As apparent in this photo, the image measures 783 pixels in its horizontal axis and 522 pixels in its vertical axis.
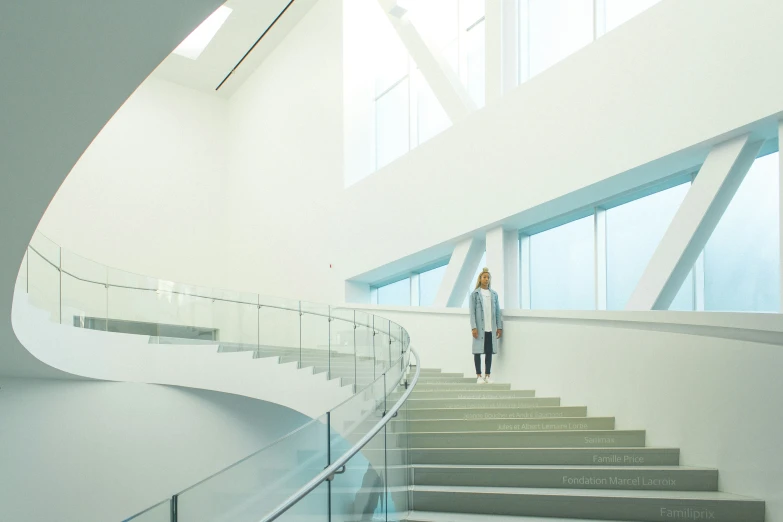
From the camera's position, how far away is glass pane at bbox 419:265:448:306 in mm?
14352

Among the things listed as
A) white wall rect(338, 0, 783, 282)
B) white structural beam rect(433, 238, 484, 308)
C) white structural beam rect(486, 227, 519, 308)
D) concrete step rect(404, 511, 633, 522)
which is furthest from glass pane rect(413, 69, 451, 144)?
concrete step rect(404, 511, 633, 522)

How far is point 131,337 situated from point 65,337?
149 centimetres

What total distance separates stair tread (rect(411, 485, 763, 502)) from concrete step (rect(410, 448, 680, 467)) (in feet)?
1.65

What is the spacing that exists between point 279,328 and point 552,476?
718cm

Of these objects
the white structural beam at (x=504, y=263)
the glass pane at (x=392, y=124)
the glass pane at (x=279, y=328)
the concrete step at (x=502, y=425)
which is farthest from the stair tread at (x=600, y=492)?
the glass pane at (x=392, y=124)

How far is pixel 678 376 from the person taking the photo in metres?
6.37

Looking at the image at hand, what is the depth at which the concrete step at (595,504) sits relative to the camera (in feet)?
15.6

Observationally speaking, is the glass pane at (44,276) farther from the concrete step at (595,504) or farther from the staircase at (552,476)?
the concrete step at (595,504)

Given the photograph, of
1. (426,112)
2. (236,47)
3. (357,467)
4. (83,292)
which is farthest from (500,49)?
(236,47)

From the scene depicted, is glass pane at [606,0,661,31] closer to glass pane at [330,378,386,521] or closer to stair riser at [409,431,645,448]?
stair riser at [409,431,645,448]

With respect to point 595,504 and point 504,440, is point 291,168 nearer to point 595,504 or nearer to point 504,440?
point 504,440

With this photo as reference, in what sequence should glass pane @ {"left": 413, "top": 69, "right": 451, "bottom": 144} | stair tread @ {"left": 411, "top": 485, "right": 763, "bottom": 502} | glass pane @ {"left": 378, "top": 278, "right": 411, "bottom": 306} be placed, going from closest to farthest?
stair tread @ {"left": 411, "top": 485, "right": 763, "bottom": 502}
glass pane @ {"left": 413, "top": 69, "right": 451, "bottom": 144}
glass pane @ {"left": 378, "top": 278, "right": 411, "bottom": 306}

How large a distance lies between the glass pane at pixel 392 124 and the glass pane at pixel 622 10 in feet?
19.2

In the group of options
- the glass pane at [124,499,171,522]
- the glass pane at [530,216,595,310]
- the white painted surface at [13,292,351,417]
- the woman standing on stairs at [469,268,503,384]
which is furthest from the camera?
the glass pane at [530,216,595,310]
